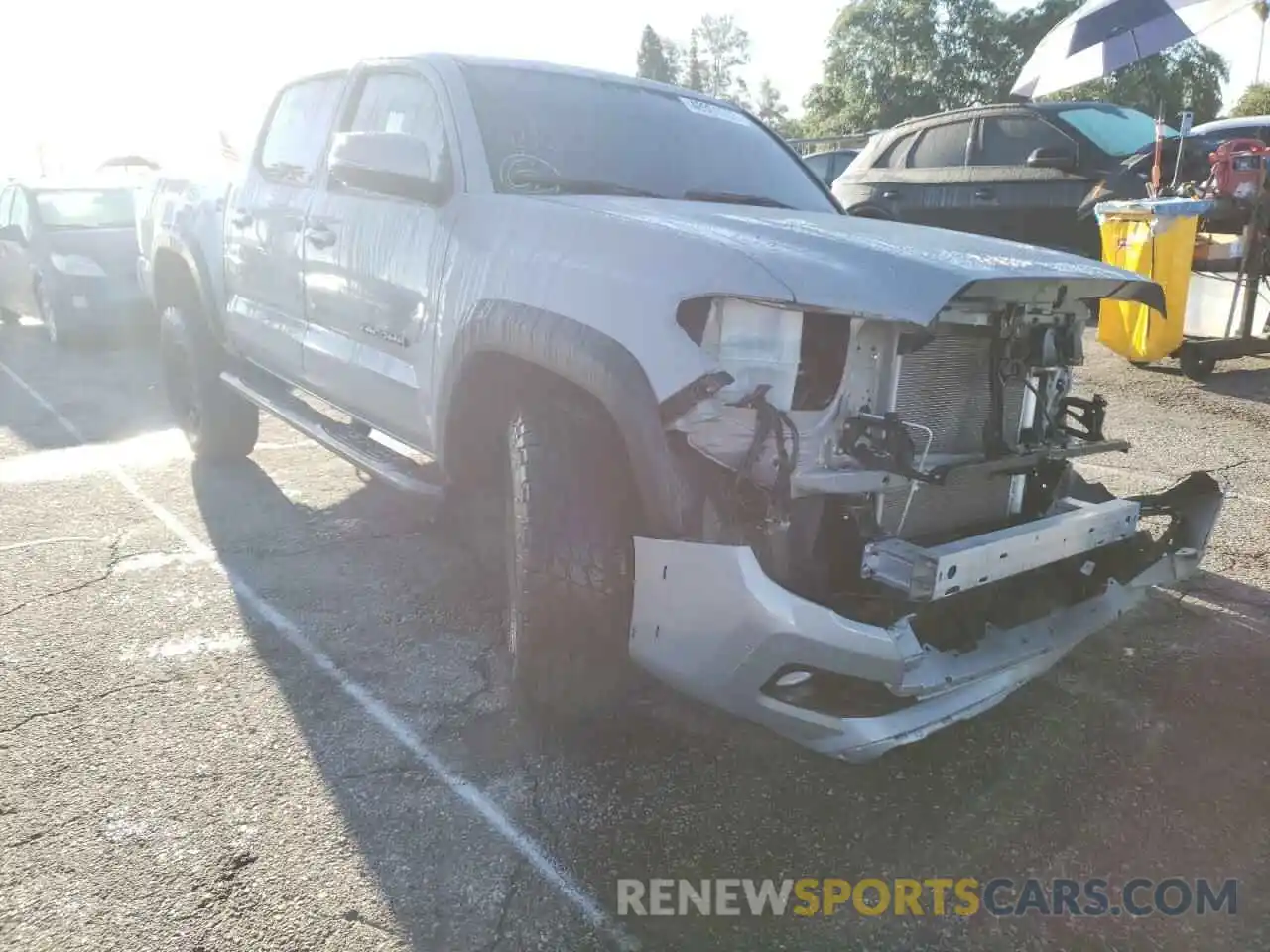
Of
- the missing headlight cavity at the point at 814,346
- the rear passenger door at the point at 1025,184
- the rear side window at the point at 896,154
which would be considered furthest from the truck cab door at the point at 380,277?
the rear side window at the point at 896,154

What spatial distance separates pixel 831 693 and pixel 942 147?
7954 millimetres

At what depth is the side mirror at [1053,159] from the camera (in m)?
7.64

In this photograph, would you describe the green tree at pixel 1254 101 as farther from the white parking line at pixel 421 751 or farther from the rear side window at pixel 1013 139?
the white parking line at pixel 421 751

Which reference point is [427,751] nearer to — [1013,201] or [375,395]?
[375,395]

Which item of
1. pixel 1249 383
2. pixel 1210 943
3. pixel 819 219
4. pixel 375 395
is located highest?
pixel 819 219

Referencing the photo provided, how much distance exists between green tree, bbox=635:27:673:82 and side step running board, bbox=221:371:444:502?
6885cm

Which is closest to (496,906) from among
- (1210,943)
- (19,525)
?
(1210,943)

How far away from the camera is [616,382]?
2.22m

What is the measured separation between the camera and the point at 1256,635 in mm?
3297

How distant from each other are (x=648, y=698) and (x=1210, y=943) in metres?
1.51

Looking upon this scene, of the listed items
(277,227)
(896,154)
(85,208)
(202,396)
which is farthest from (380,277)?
(85,208)

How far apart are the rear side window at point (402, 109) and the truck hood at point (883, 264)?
2.17 ft

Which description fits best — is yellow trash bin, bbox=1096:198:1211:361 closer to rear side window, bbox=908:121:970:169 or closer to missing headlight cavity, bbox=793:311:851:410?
rear side window, bbox=908:121:970:169

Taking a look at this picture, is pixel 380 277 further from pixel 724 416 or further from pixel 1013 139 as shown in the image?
pixel 1013 139
